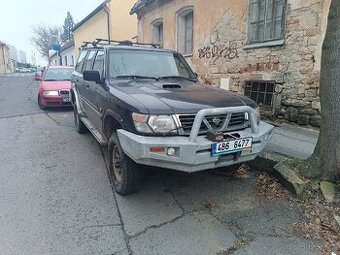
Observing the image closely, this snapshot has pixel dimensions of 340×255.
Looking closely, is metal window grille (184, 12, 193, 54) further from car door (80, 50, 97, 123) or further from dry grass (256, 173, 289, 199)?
dry grass (256, 173, 289, 199)

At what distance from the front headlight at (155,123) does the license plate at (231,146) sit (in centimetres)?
49

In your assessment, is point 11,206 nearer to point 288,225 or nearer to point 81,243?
point 81,243

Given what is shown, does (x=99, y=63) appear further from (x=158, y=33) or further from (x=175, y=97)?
(x=158, y=33)

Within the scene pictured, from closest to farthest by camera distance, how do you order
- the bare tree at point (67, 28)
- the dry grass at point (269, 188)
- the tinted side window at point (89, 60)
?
the dry grass at point (269, 188), the tinted side window at point (89, 60), the bare tree at point (67, 28)

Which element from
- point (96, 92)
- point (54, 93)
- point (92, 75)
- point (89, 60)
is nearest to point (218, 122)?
point (92, 75)

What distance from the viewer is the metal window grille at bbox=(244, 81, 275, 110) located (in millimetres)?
7406

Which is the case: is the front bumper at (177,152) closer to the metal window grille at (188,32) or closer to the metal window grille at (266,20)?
the metal window grille at (266,20)

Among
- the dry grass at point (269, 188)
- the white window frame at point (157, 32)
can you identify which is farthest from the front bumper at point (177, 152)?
the white window frame at point (157, 32)

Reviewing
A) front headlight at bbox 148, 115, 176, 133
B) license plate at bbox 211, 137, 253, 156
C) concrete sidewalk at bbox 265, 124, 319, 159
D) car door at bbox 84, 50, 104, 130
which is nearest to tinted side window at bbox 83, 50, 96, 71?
car door at bbox 84, 50, 104, 130

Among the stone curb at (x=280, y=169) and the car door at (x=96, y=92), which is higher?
the car door at (x=96, y=92)

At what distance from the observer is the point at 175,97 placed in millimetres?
3482

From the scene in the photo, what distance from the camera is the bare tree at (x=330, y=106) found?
11.3 feet

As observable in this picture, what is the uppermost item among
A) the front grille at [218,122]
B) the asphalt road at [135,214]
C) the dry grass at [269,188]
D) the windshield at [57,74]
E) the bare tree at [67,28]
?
the bare tree at [67,28]

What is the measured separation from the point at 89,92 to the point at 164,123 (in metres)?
2.60
